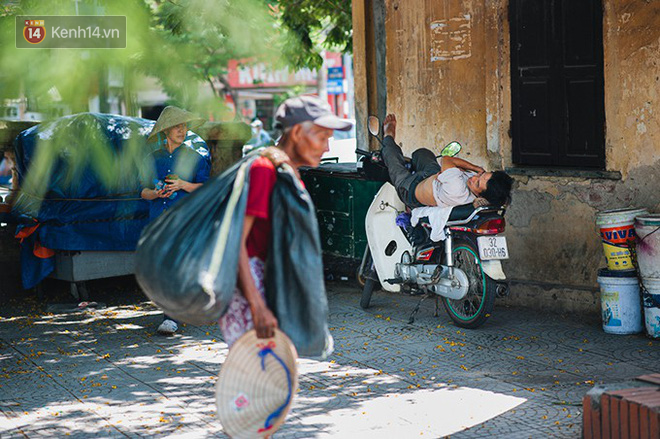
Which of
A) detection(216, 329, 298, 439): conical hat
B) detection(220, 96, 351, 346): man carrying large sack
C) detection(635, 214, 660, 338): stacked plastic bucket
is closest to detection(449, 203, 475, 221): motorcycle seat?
detection(635, 214, 660, 338): stacked plastic bucket

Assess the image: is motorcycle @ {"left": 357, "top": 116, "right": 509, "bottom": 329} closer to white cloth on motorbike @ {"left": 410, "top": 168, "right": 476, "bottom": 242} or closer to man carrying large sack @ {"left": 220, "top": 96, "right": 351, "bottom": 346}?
white cloth on motorbike @ {"left": 410, "top": 168, "right": 476, "bottom": 242}

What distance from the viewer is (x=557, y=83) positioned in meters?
9.07

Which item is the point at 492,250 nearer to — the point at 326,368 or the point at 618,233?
the point at 618,233

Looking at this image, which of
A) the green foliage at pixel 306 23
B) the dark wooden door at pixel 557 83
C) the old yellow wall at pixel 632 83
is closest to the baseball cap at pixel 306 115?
the old yellow wall at pixel 632 83

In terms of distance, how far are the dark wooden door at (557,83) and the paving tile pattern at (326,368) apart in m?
1.55

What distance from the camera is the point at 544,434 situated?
18.2ft

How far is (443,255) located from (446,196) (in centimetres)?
62

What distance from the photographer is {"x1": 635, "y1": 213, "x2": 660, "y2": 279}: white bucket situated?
25.2 ft

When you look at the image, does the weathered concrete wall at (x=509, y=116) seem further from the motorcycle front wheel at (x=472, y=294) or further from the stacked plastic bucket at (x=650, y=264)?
the motorcycle front wheel at (x=472, y=294)

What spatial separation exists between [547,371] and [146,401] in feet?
9.23

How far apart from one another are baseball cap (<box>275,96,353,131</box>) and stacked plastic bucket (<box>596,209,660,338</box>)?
4153mm

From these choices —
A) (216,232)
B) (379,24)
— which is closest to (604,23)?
(379,24)

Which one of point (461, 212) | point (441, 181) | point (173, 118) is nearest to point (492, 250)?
point (461, 212)

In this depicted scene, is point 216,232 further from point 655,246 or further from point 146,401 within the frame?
point 655,246
